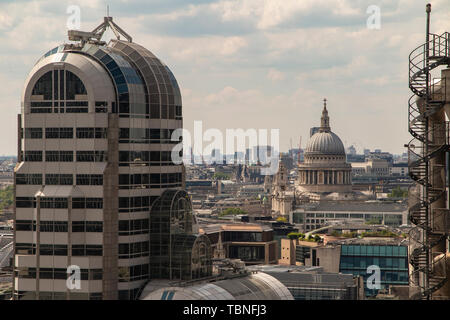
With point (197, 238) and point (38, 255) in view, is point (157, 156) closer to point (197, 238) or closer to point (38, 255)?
point (197, 238)

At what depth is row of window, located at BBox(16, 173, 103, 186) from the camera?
7275 cm

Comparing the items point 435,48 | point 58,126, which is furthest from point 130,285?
point 435,48

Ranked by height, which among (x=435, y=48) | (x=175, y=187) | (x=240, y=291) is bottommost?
(x=240, y=291)

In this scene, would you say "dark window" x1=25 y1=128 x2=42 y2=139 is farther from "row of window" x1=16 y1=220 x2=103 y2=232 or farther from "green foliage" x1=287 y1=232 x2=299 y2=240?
"green foliage" x1=287 y1=232 x2=299 y2=240

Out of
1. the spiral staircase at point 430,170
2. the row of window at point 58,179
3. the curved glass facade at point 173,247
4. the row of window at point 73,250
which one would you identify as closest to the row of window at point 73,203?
the row of window at point 58,179

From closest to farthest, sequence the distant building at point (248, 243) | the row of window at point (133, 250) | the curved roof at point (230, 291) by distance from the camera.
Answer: the curved roof at point (230, 291) < the row of window at point (133, 250) < the distant building at point (248, 243)

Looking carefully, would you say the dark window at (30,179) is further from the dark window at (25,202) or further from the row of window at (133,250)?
the row of window at (133,250)

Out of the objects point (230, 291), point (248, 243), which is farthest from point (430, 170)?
point (248, 243)

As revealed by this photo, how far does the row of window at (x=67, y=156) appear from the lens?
239 ft

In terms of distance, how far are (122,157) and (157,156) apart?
A: 353cm

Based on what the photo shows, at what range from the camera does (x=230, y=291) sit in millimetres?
72438

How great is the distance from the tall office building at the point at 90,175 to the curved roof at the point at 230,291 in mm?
4173

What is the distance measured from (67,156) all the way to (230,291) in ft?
51.1

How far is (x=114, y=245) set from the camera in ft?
238
